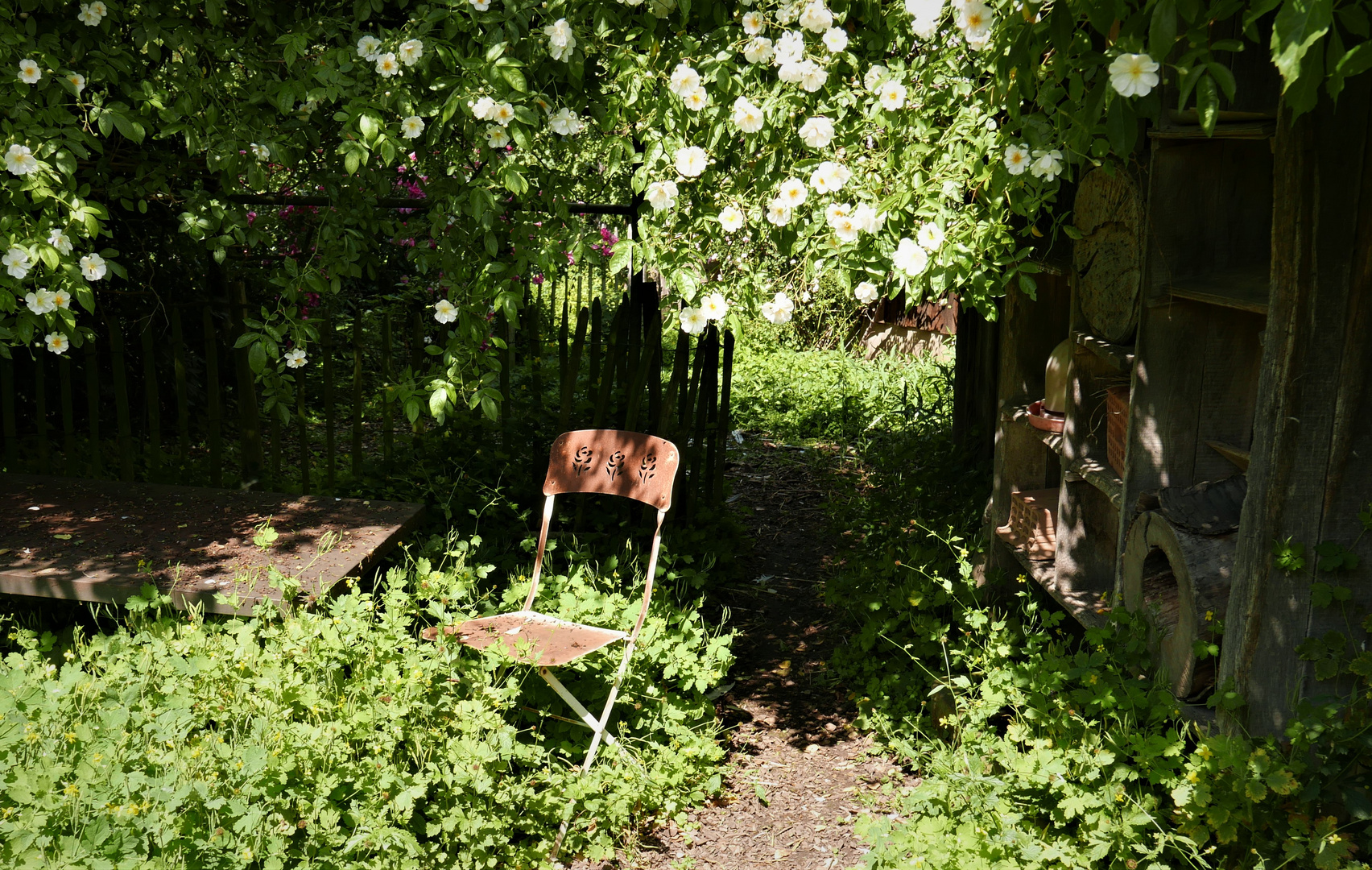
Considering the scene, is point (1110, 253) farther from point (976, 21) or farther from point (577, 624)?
point (577, 624)

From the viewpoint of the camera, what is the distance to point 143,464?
5.05m

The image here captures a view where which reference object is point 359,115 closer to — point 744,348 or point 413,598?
point 413,598

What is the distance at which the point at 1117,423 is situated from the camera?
313 centimetres

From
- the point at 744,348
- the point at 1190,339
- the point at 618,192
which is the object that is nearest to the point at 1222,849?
the point at 1190,339

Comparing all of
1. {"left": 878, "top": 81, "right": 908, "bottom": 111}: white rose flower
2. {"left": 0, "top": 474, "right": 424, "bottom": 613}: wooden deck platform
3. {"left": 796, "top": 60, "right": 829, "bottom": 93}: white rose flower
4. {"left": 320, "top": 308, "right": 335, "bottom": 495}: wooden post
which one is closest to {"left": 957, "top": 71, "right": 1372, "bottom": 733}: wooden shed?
{"left": 878, "top": 81, "right": 908, "bottom": 111}: white rose flower

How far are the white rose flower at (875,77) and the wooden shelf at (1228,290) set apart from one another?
3.09 feet

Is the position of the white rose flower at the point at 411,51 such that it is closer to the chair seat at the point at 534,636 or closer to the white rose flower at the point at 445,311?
the white rose flower at the point at 445,311

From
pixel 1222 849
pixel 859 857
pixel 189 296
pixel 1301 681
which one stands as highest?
pixel 189 296

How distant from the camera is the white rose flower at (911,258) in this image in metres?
2.80

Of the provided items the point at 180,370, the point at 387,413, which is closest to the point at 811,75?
the point at 387,413

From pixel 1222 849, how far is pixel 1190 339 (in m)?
1.28

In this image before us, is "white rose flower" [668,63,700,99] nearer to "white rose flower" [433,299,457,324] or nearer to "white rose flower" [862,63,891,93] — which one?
"white rose flower" [862,63,891,93]

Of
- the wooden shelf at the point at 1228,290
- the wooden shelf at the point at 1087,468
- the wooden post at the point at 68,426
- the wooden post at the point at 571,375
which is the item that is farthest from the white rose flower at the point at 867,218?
the wooden post at the point at 68,426

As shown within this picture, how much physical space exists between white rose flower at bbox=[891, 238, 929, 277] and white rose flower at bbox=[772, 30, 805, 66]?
0.58 metres
